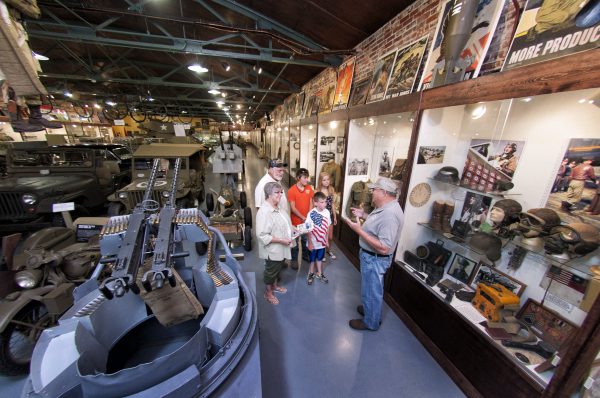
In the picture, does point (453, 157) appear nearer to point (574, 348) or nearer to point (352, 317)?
point (574, 348)

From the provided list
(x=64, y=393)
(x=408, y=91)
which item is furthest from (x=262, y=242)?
(x=408, y=91)

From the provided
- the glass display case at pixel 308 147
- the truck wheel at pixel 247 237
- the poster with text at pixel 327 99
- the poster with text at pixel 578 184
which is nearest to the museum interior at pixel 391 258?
the poster with text at pixel 578 184

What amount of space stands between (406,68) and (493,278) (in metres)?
2.85

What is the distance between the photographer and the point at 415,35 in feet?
9.78

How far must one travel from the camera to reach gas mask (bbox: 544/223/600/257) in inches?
63.8

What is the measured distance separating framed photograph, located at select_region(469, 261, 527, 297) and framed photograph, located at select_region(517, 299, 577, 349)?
→ 0.13 m

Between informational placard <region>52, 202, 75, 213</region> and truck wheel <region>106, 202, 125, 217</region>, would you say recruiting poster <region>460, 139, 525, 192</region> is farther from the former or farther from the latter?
truck wheel <region>106, 202, 125, 217</region>

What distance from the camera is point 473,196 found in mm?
Answer: 2576

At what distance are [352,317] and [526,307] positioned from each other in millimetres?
1802

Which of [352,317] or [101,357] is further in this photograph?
[352,317]

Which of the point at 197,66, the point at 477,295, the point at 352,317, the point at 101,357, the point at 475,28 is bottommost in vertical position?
the point at 352,317

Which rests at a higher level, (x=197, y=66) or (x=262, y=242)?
(x=197, y=66)

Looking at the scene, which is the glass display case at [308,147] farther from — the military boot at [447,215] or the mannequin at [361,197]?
the military boot at [447,215]

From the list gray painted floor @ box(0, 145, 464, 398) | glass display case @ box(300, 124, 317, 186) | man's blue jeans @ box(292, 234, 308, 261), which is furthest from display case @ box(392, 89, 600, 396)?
glass display case @ box(300, 124, 317, 186)
